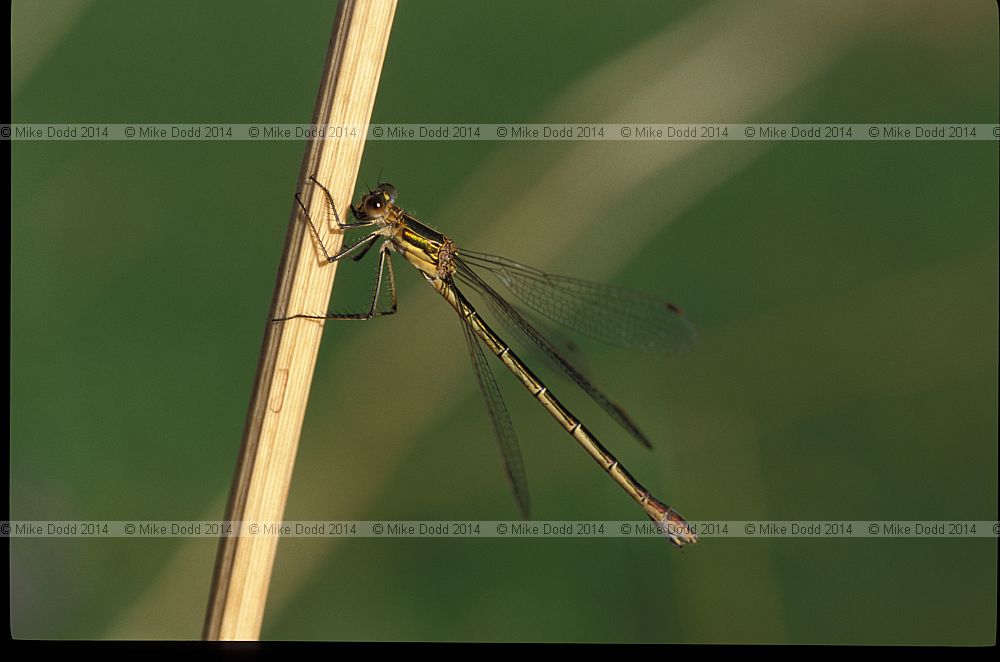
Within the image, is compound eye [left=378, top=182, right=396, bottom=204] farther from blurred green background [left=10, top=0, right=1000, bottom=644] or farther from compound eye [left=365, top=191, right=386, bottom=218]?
blurred green background [left=10, top=0, right=1000, bottom=644]

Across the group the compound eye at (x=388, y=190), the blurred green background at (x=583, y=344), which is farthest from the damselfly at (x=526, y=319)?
the blurred green background at (x=583, y=344)

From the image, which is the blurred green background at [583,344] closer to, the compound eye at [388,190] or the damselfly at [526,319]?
the damselfly at [526,319]

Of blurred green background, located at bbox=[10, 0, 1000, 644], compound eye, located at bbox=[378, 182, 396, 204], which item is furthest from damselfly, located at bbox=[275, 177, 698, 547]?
blurred green background, located at bbox=[10, 0, 1000, 644]

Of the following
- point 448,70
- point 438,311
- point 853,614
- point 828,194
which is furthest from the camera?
point 828,194

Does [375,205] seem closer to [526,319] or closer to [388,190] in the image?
[388,190]

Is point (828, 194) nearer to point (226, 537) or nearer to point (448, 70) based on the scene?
point (448, 70)

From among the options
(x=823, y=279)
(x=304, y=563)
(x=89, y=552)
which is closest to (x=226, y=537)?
(x=304, y=563)

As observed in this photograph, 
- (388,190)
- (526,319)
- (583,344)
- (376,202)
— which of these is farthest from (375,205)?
(583,344)
